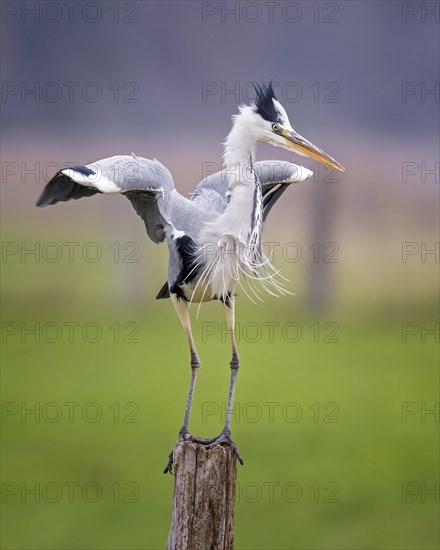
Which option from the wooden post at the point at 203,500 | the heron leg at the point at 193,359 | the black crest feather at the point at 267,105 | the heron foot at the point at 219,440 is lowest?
the wooden post at the point at 203,500

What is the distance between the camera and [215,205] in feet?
6.92

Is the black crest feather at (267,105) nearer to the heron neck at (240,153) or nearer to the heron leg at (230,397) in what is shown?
the heron neck at (240,153)

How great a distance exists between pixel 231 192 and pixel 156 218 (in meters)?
0.20

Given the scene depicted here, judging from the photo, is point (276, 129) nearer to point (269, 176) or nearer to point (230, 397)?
point (269, 176)

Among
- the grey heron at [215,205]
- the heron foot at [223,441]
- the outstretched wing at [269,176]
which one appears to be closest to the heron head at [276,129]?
the grey heron at [215,205]

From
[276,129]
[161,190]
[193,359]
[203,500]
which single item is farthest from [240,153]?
[203,500]

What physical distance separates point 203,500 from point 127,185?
0.64 metres

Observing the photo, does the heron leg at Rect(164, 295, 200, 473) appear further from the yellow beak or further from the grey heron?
the yellow beak

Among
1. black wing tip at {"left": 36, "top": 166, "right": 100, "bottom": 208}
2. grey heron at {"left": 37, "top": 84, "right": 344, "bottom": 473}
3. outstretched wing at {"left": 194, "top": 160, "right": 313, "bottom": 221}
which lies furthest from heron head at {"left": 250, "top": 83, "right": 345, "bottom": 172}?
black wing tip at {"left": 36, "top": 166, "right": 100, "bottom": 208}

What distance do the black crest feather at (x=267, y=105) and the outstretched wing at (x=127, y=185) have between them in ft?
0.82

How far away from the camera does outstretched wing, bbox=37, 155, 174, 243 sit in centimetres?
184

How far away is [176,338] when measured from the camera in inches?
203

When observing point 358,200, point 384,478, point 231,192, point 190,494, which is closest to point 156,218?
point 231,192

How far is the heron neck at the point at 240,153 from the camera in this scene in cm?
194
